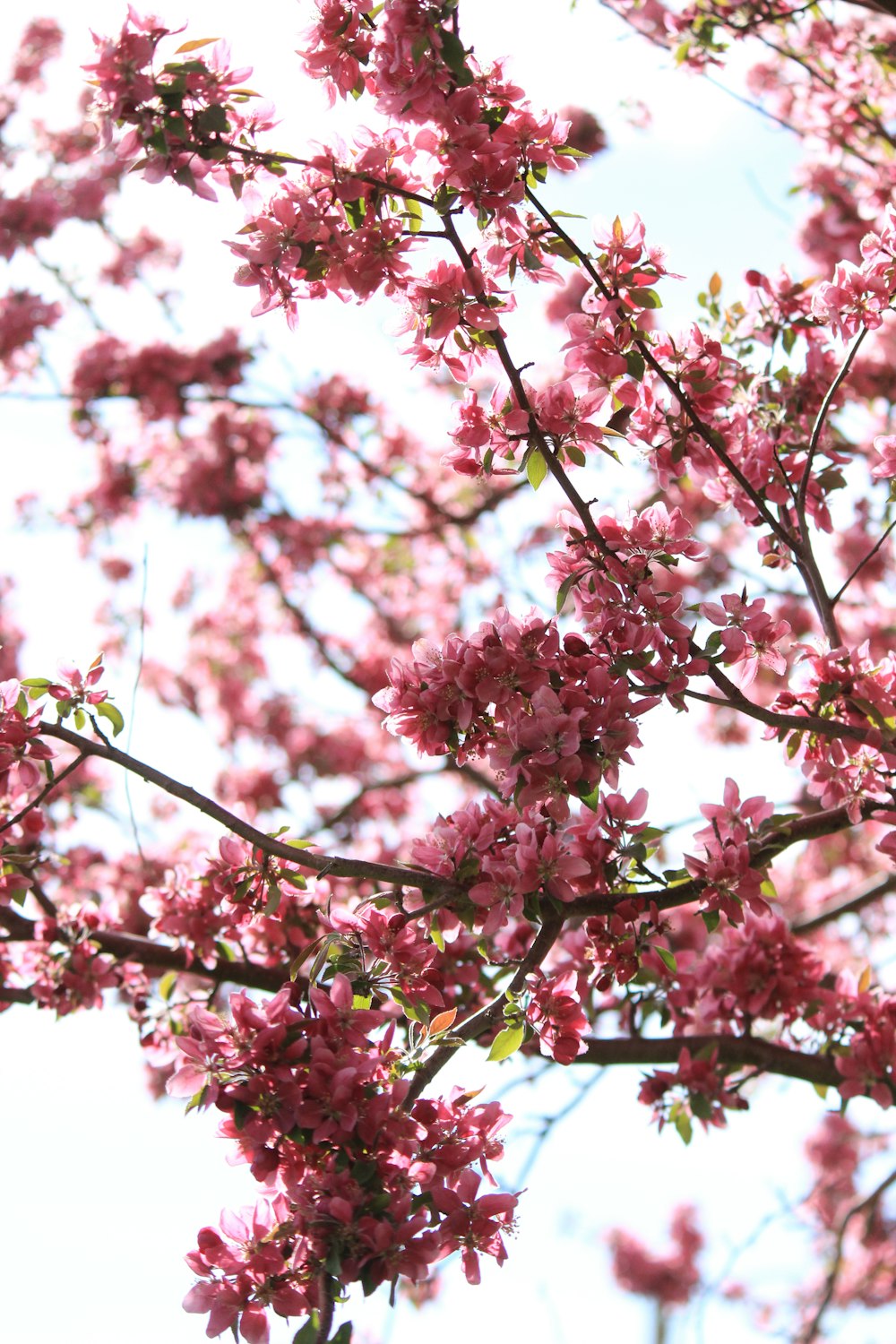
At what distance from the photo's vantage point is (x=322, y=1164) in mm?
1729

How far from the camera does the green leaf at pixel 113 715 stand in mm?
2127

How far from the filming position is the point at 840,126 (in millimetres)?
4402

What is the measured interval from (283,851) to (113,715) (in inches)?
19.3

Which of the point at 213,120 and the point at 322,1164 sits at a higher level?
the point at 213,120

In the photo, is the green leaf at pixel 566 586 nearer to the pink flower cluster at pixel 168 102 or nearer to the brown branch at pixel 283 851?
the brown branch at pixel 283 851

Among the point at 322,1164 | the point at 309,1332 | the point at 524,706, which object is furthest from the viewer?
the point at 524,706

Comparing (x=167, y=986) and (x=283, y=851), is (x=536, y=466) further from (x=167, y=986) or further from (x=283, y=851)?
(x=167, y=986)

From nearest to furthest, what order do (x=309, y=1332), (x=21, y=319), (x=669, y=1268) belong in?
1. (x=309, y=1332)
2. (x=21, y=319)
3. (x=669, y=1268)

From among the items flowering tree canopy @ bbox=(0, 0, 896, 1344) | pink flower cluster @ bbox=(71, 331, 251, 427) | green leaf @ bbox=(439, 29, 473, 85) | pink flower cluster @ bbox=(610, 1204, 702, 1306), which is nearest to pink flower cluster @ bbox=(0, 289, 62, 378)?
pink flower cluster @ bbox=(71, 331, 251, 427)

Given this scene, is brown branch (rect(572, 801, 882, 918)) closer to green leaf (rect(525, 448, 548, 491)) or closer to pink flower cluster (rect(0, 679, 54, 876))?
green leaf (rect(525, 448, 548, 491))

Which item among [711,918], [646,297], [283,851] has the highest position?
[646,297]

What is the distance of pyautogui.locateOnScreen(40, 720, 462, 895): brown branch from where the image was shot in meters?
1.86

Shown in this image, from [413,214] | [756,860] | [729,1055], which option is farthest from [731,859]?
[413,214]

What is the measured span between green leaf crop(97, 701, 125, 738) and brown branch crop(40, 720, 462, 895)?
0.18 meters
